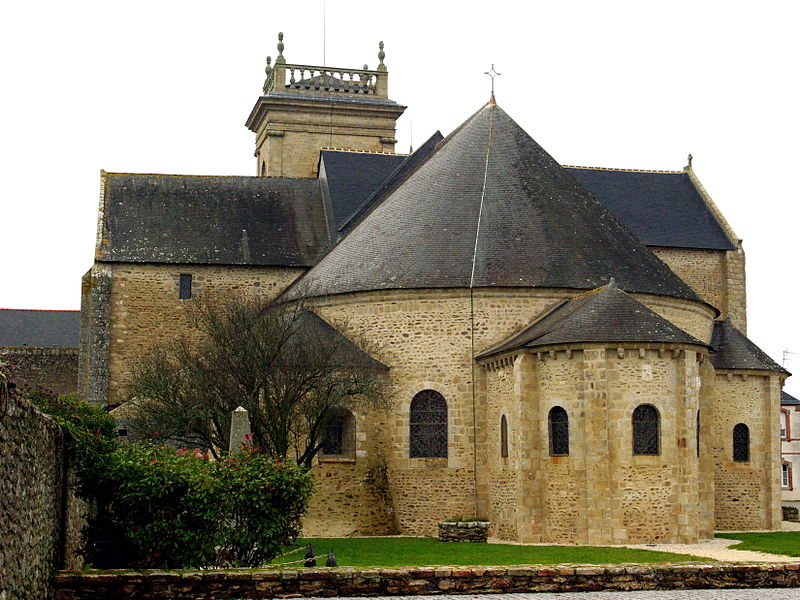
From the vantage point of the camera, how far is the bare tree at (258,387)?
26.3m

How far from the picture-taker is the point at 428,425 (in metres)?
29.7

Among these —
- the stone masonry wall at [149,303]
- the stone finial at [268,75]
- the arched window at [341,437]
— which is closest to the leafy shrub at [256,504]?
the arched window at [341,437]

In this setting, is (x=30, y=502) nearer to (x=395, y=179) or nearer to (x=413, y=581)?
(x=413, y=581)

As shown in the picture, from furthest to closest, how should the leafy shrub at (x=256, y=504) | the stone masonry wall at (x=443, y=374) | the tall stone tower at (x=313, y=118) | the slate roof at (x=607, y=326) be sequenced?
the tall stone tower at (x=313, y=118)
the stone masonry wall at (x=443, y=374)
the slate roof at (x=607, y=326)
the leafy shrub at (x=256, y=504)

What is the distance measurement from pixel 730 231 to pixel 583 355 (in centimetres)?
1888

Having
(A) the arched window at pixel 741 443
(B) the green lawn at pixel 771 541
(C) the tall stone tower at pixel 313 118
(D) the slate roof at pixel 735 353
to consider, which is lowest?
(B) the green lawn at pixel 771 541

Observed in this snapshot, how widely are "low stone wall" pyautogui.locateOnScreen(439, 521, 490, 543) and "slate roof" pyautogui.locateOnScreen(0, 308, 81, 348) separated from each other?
1213 inches

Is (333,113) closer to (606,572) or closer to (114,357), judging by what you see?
(114,357)

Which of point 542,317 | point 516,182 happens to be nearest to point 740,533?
point 542,317

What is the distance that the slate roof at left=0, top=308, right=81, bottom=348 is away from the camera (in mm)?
53094

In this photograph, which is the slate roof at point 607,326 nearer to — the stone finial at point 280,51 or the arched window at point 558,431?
the arched window at point 558,431

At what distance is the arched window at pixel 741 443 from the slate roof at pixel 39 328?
31.1 m

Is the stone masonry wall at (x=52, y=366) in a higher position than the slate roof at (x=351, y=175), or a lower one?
lower

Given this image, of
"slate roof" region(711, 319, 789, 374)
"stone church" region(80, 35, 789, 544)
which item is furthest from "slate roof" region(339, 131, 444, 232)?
"slate roof" region(711, 319, 789, 374)
